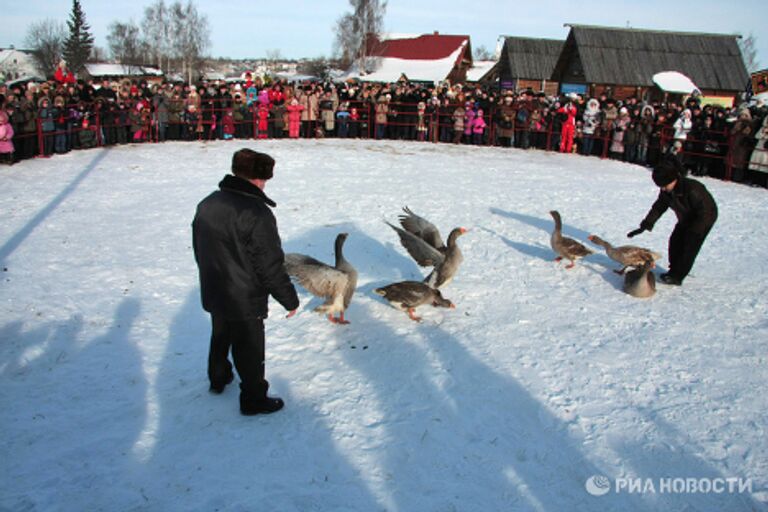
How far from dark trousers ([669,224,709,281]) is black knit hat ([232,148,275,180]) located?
498 cm

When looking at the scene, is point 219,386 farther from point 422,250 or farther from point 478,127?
point 478,127

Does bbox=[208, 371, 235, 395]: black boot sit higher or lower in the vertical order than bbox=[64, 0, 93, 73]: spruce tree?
→ lower

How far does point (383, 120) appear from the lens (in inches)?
675

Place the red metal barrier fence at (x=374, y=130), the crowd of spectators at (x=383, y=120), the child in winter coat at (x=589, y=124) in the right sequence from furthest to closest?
the child in winter coat at (x=589, y=124), the red metal barrier fence at (x=374, y=130), the crowd of spectators at (x=383, y=120)

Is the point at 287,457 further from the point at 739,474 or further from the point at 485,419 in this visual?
the point at 739,474

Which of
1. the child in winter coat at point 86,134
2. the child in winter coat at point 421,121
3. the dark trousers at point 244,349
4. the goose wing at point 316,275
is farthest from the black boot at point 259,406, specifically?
the child in winter coat at point 421,121

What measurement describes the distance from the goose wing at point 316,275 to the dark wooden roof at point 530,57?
30959 mm

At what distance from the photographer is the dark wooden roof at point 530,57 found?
32.3 metres

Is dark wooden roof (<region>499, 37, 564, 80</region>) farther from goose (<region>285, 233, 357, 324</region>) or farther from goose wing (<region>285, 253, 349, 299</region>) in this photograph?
goose wing (<region>285, 253, 349, 299</region>)

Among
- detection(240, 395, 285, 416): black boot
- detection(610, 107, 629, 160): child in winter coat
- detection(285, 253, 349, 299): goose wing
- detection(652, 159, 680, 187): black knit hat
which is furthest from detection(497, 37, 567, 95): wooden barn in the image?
detection(240, 395, 285, 416): black boot

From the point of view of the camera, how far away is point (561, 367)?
434 cm

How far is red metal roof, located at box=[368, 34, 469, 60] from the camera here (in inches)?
1588

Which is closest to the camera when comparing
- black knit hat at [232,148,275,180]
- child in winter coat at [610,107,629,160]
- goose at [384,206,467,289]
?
black knit hat at [232,148,275,180]

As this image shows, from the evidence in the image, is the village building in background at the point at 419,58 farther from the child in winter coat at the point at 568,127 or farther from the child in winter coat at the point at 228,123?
the child in winter coat at the point at 228,123
